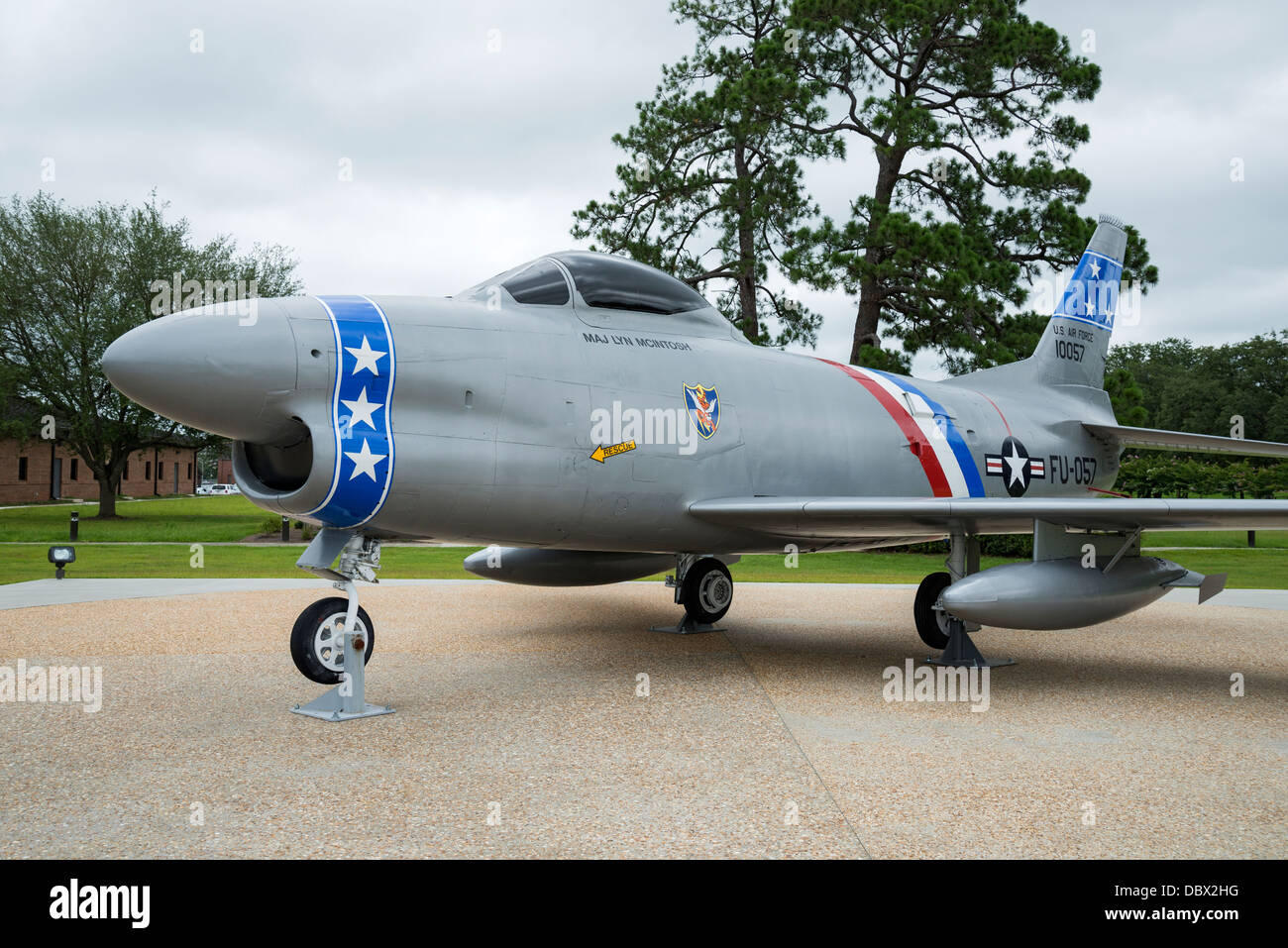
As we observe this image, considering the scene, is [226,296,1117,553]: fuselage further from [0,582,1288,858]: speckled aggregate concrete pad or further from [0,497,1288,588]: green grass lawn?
[0,497,1288,588]: green grass lawn

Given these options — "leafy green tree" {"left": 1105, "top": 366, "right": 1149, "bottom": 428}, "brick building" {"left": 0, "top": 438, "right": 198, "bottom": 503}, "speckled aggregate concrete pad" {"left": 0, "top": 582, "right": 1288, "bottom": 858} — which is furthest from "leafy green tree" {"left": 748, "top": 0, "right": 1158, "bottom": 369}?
"brick building" {"left": 0, "top": 438, "right": 198, "bottom": 503}

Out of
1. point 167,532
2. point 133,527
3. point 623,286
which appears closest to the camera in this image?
point 623,286

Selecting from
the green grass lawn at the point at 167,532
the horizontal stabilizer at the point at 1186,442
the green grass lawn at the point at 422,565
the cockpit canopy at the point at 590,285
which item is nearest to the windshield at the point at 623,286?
the cockpit canopy at the point at 590,285

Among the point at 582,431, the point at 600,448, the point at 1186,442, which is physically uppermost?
the point at 1186,442

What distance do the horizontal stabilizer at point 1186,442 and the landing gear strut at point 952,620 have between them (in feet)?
10.7

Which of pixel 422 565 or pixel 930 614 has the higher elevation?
pixel 930 614

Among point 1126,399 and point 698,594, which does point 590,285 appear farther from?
point 1126,399

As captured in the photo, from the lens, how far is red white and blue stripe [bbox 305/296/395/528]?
609cm

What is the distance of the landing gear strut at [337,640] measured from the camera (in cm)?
612

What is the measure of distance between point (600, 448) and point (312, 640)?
2.57 meters

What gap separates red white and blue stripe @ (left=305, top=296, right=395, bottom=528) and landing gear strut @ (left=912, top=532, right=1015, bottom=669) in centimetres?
450

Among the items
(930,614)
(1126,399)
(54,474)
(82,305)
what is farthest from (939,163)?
(54,474)

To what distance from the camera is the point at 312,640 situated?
6.14 m

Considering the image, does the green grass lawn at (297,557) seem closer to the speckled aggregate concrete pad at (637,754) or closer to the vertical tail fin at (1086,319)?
the vertical tail fin at (1086,319)
